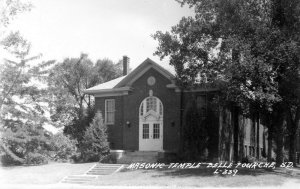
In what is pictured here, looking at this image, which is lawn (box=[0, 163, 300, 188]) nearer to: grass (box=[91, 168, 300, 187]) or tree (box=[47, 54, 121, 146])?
grass (box=[91, 168, 300, 187])

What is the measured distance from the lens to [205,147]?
86.3 feet

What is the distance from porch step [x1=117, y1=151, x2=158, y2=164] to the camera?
27558mm

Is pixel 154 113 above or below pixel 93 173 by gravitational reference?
above

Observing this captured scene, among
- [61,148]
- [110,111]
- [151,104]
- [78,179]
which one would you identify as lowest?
[78,179]

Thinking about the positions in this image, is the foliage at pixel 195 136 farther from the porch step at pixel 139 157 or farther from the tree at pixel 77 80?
the tree at pixel 77 80

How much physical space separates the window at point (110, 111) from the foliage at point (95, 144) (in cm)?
201

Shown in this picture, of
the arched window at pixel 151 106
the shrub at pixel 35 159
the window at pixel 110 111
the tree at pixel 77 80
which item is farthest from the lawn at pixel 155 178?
the tree at pixel 77 80

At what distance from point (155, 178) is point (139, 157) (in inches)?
275

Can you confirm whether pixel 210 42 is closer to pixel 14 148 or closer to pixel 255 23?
pixel 255 23

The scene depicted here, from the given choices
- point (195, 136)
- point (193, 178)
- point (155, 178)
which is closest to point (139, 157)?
point (195, 136)

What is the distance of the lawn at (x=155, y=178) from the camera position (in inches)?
769

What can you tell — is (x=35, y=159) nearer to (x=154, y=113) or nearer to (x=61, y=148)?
(x=61, y=148)

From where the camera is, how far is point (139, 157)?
28.0m

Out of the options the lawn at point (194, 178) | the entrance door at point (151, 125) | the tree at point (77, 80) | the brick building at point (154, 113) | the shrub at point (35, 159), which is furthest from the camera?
the tree at point (77, 80)
